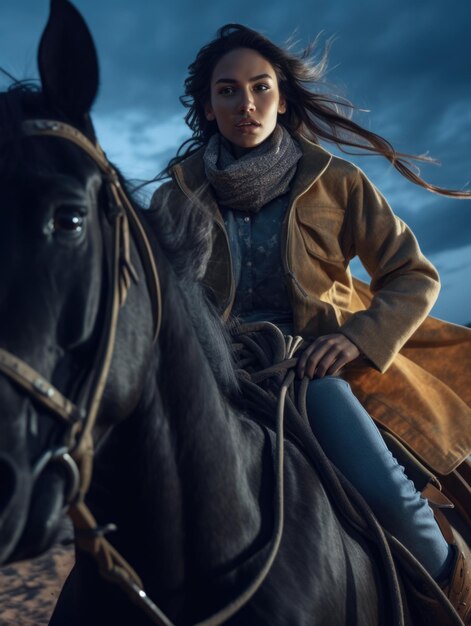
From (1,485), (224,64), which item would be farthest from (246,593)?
(224,64)

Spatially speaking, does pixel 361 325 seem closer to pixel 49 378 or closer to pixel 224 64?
pixel 224 64

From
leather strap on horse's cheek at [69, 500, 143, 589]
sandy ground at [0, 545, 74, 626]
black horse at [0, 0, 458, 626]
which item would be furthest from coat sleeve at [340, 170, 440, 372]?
sandy ground at [0, 545, 74, 626]

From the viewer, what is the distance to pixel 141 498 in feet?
5.60

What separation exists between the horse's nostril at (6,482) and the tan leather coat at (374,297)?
4.99 ft

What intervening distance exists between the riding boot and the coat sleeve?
0.67 meters

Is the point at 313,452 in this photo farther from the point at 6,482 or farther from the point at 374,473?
the point at 6,482

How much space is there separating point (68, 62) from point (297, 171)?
145 centimetres

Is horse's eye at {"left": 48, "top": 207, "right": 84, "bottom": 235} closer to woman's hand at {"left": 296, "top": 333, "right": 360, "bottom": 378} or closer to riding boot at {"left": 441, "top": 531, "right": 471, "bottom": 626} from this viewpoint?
woman's hand at {"left": 296, "top": 333, "right": 360, "bottom": 378}

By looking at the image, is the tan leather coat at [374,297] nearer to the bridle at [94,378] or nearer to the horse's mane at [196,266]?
the horse's mane at [196,266]

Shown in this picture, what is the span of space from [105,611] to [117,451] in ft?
1.35

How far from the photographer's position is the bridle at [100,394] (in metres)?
1.40

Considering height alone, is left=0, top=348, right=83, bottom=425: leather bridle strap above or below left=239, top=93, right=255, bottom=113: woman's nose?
below

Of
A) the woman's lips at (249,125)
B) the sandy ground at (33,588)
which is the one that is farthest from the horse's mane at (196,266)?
the sandy ground at (33,588)

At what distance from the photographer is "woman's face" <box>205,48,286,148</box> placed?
3033 mm
